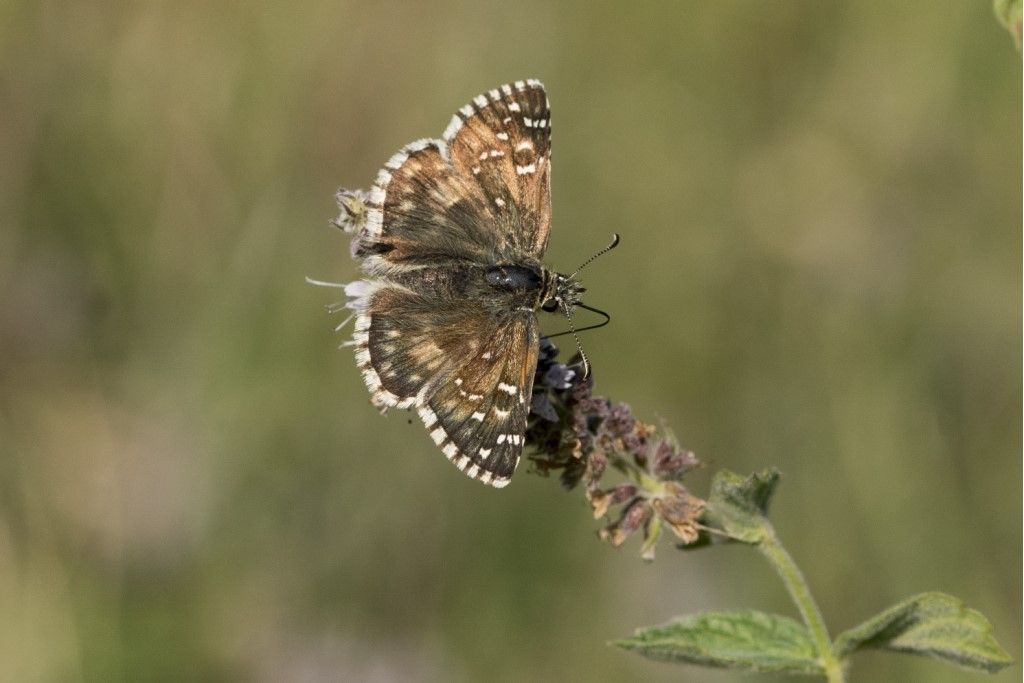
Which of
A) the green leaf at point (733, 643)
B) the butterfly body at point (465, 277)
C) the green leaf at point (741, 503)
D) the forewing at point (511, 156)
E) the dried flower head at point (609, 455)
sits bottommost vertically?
the green leaf at point (733, 643)

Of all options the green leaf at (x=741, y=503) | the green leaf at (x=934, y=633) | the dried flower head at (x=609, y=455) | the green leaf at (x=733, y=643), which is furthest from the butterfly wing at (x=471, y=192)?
the green leaf at (x=934, y=633)

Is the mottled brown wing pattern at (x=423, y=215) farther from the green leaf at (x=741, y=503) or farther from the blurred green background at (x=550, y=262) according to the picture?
the blurred green background at (x=550, y=262)

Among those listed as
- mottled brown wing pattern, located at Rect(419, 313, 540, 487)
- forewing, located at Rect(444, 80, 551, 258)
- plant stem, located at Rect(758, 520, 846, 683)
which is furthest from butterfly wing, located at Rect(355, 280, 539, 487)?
plant stem, located at Rect(758, 520, 846, 683)

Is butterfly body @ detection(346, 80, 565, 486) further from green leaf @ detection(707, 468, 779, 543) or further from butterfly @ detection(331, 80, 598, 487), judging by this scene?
green leaf @ detection(707, 468, 779, 543)

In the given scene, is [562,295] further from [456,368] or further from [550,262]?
[550,262]

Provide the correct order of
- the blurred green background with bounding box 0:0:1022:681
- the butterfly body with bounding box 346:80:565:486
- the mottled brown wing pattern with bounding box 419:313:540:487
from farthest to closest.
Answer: the blurred green background with bounding box 0:0:1022:681 < the butterfly body with bounding box 346:80:565:486 < the mottled brown wing pattern with bounding box 419:313:540:487

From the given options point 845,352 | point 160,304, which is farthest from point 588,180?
point 160,304

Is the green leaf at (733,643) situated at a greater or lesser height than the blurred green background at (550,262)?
lesser

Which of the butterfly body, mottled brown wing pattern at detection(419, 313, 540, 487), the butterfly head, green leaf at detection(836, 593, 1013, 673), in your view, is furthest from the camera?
the butterfly head
